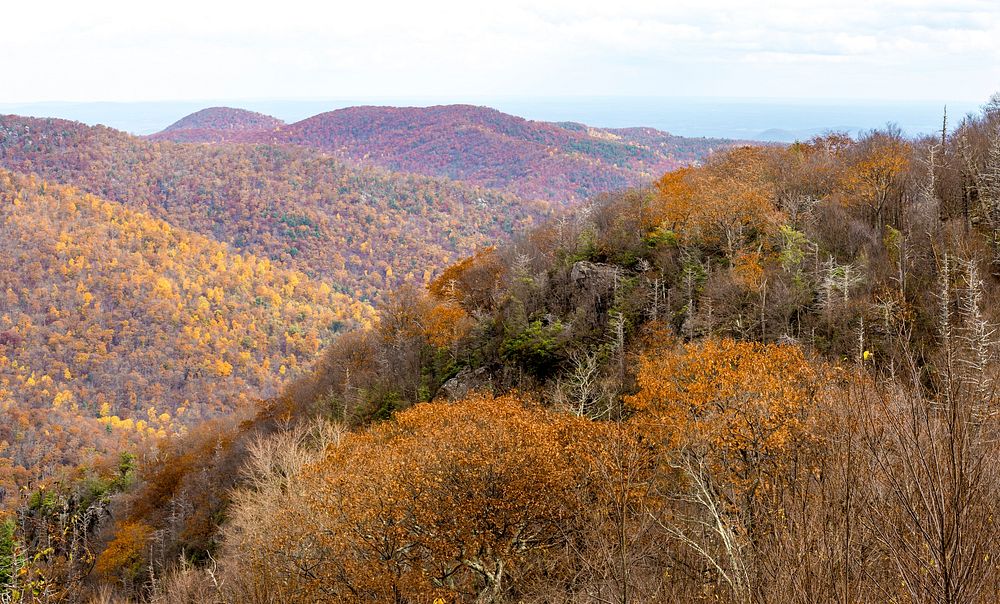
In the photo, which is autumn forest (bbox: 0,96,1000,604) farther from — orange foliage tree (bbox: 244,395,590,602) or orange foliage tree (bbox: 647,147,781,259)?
orange foliage tree (bbox: 647,147,781,259)

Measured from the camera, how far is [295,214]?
601 ft

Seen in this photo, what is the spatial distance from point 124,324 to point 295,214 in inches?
2596

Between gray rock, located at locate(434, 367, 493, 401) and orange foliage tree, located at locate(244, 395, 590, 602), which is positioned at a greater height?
orange foliage tree, located at locate(244, 395, 590, 602)

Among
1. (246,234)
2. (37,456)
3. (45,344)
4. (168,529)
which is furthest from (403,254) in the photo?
(168,529)

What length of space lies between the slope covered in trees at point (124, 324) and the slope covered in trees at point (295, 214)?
12.2 meters

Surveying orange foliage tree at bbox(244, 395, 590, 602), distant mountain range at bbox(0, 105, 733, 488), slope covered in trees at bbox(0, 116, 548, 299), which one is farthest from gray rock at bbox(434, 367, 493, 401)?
slope covered in trees at bbox(0, 116, 548, 299)

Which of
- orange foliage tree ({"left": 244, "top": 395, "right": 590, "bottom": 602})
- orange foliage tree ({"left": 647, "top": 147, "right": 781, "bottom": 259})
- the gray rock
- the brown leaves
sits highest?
orange foliage tree ({"left": 647, "top": 147, "right": 781, "bottom": 259})

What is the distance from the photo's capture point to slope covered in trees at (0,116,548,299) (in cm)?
17112

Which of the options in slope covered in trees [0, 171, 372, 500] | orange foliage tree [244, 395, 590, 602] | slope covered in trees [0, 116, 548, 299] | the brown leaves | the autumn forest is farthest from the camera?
slope covered in trees [0, 116, 548, 299]

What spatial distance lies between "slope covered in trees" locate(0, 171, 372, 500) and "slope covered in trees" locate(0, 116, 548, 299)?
39.9 ft

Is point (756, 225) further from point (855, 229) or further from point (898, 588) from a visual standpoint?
point (898, 588)

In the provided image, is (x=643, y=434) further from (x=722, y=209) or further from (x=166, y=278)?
(x=166, y=278)

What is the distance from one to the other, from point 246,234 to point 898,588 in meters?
190

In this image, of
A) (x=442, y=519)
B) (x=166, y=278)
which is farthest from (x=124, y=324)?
(x=442, y=519)
